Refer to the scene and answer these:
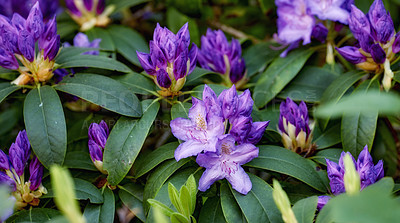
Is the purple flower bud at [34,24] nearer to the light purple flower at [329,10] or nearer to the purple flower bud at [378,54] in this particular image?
the light purple flower at [329,10]

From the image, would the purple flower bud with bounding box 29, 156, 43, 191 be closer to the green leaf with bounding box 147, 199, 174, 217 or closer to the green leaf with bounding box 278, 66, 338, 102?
the green leaf with bounding box 147, 199, 174, 217

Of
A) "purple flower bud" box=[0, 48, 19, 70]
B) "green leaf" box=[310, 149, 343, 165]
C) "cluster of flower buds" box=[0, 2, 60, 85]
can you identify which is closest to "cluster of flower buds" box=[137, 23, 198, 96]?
"cluster of flower buds" box=[0, 2, 60, 85]

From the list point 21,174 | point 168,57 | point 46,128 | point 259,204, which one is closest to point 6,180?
point 21,174

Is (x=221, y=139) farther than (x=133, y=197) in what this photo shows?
No

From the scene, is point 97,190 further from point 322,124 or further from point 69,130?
point 322,124

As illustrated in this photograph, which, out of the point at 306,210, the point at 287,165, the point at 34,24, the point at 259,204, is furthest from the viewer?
the point at 34,24

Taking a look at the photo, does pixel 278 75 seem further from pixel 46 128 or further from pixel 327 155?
pixel 46 128

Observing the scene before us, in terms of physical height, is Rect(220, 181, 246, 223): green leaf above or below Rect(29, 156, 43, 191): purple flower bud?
below
